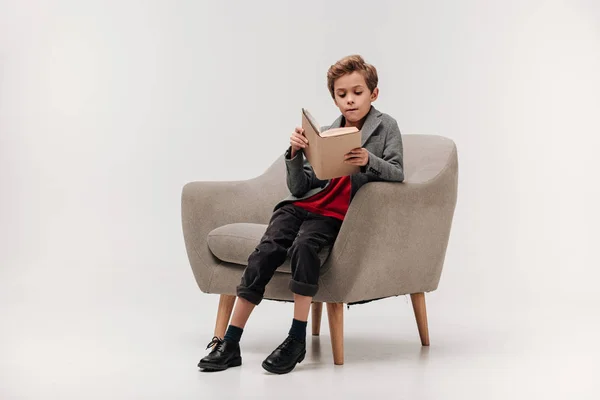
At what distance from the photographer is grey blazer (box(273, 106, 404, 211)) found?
132 inches

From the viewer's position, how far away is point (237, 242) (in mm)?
3463

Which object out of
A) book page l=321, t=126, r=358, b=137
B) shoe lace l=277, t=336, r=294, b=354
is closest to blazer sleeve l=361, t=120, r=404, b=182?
book page l=321, t=126, r=358, b=137

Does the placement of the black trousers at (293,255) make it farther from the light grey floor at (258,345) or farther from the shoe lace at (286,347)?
the light grey floor at (258,345)

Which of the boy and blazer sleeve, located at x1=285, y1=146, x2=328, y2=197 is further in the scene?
blazer sleeve, located at x1=285, y1=146, x2=328, y2=197

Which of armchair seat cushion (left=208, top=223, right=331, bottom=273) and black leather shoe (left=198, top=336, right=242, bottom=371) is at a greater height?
armchair seat cushion (left=208, top=223, right=331, bottom=273)

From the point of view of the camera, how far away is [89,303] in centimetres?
448

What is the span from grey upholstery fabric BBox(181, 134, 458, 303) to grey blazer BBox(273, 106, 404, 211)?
0.06 metres

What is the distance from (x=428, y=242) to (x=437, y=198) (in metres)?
0.15

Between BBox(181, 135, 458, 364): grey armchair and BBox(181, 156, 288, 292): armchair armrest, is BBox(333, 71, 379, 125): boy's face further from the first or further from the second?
BBox(181, 156, 288, 292): armchair armrest

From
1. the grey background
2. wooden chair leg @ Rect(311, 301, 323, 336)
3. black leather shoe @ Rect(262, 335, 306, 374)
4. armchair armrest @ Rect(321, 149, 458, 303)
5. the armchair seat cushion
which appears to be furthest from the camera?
the grey background

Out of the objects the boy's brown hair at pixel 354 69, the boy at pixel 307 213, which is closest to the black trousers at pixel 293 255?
the boy at pixel 307 213

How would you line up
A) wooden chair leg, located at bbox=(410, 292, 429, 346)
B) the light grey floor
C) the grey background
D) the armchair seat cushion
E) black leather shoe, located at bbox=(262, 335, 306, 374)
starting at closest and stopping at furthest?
the light grey floor < black leather shoe, located at bbox=(262, 335, 306, 374) < the armchair seat cushion < wooden chair leg, located at bbox=(410, 292, 429, 346) < the grey background

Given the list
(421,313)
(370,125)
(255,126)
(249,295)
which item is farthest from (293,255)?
(255,126)

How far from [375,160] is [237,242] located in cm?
55
